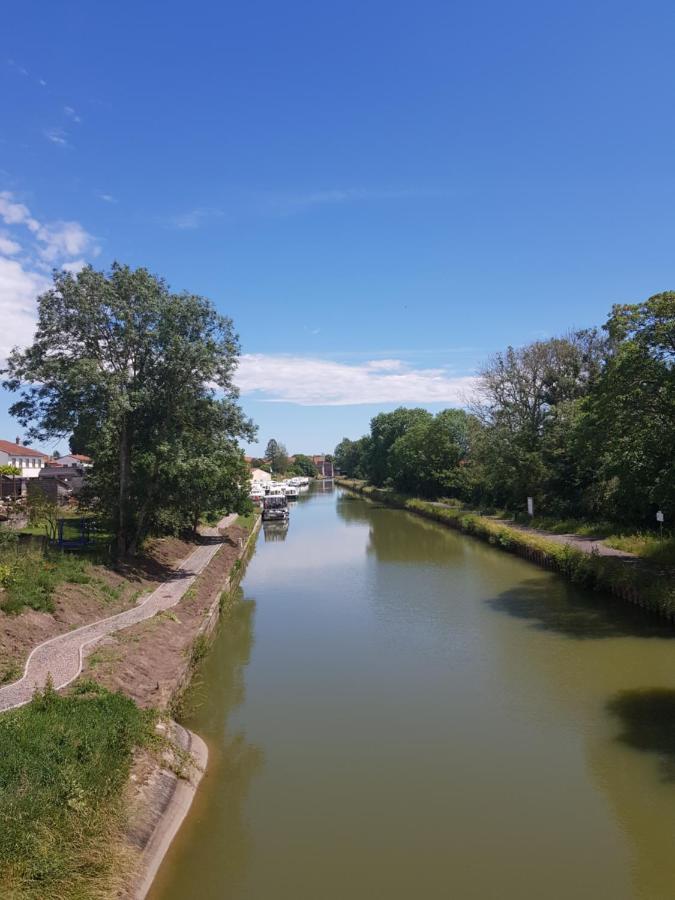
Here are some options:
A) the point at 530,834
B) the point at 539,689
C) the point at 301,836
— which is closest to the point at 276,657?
the point at 539,689

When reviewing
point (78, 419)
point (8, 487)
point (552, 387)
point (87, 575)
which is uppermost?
point (552, 387)

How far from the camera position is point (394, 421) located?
87.8m

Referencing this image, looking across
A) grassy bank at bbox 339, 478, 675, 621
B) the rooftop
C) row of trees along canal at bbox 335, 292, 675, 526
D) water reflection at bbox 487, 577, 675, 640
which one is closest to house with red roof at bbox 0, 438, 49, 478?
the rooftop

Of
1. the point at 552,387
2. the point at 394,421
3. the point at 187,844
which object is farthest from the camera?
the point at 394,421

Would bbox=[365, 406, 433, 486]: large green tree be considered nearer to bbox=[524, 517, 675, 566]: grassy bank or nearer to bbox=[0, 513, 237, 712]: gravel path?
bbox=[524, 517, 675, 566]: grassy bank

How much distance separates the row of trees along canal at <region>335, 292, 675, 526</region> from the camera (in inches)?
735

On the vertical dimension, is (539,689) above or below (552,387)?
below

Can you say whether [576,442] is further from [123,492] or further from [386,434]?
[386,434]

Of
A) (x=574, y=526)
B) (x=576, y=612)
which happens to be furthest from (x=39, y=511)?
(x=574, y=526)

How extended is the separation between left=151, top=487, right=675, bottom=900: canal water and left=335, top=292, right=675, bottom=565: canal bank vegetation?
17.2 ft

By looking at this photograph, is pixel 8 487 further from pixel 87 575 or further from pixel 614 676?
pixel 614 676

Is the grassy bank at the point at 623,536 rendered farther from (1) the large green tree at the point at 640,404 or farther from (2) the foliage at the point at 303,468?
(2) the foliage at the point at 303,468

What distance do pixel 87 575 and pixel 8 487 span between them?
72.4 ft

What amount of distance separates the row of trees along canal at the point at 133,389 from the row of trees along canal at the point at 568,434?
12.7m
